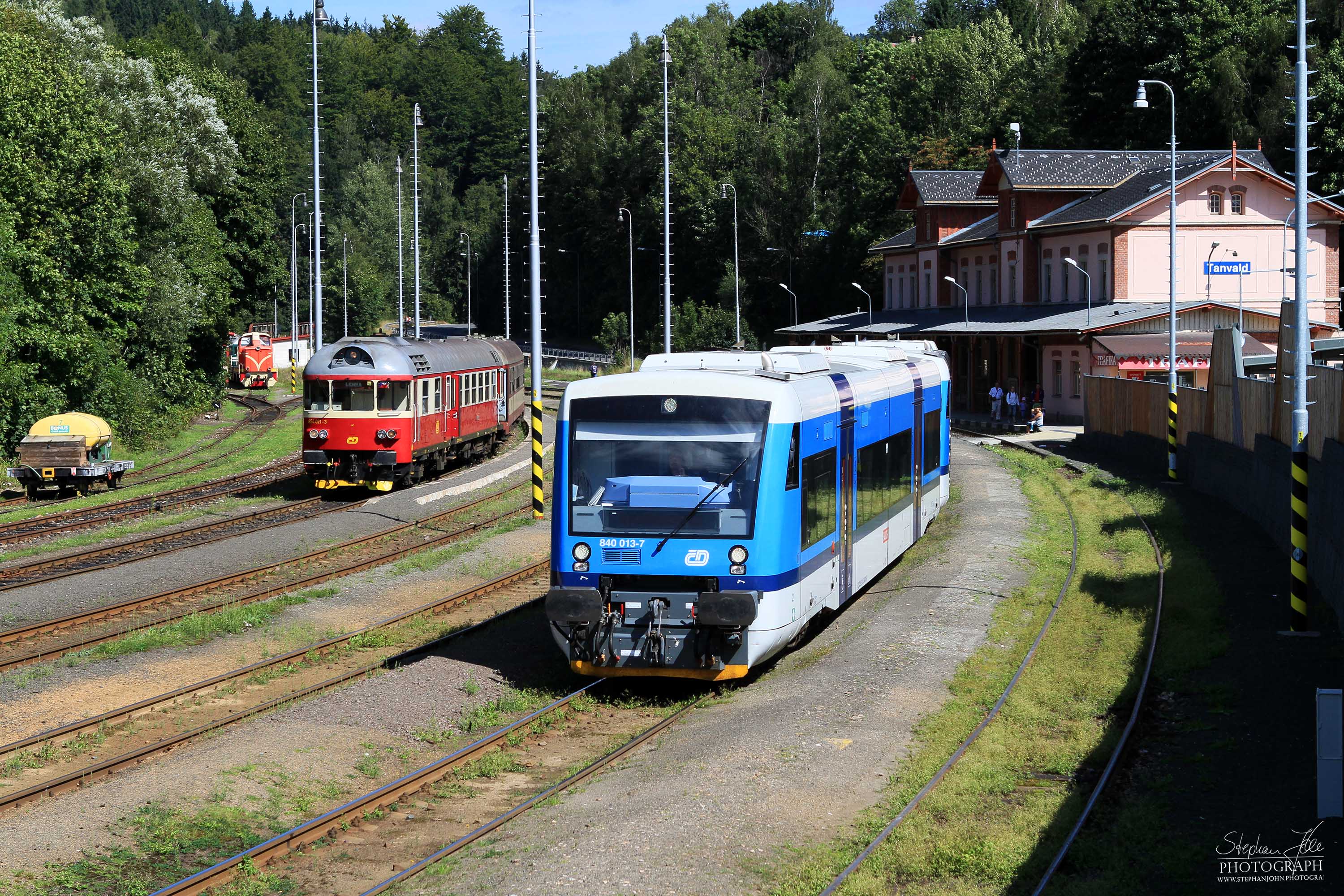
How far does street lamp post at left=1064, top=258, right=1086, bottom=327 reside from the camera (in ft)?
173

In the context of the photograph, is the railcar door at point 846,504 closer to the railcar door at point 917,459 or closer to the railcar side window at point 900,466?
the railcar side window at point 900,466

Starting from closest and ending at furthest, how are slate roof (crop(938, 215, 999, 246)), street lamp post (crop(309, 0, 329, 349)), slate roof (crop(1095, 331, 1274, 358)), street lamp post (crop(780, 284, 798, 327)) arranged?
1. street lamp post (crop(309, 0, 329, 349))
2. slate roof (crop(1095, 331, 1274, 358))
3. slate roof (crop(938, 215, 999, 246))
4. street lamp post (crop(780, 284, 798, 327))

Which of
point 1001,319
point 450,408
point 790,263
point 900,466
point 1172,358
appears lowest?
point 900,466

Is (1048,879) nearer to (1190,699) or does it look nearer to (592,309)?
(1190,699)

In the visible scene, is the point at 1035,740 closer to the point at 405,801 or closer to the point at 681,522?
the point at 681,522

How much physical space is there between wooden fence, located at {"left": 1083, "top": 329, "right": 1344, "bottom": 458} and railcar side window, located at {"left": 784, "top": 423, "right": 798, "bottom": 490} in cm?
808

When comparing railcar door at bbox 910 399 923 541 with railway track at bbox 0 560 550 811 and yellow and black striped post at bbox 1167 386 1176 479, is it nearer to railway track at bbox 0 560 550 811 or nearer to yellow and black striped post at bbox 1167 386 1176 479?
railway track at bbox 0 560 550 811

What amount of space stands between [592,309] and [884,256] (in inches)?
1524

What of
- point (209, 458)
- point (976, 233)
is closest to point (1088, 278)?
point (976, 233)

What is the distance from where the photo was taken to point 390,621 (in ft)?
56.3

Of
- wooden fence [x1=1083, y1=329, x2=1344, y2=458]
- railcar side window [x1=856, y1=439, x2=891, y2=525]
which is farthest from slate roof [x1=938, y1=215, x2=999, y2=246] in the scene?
railcar side window [x1=856, y1=439, x2=891, y2=525]

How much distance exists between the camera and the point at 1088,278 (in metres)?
55.0

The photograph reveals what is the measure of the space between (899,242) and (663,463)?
66812mm

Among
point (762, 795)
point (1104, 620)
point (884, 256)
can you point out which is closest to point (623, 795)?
point (762, 795)
